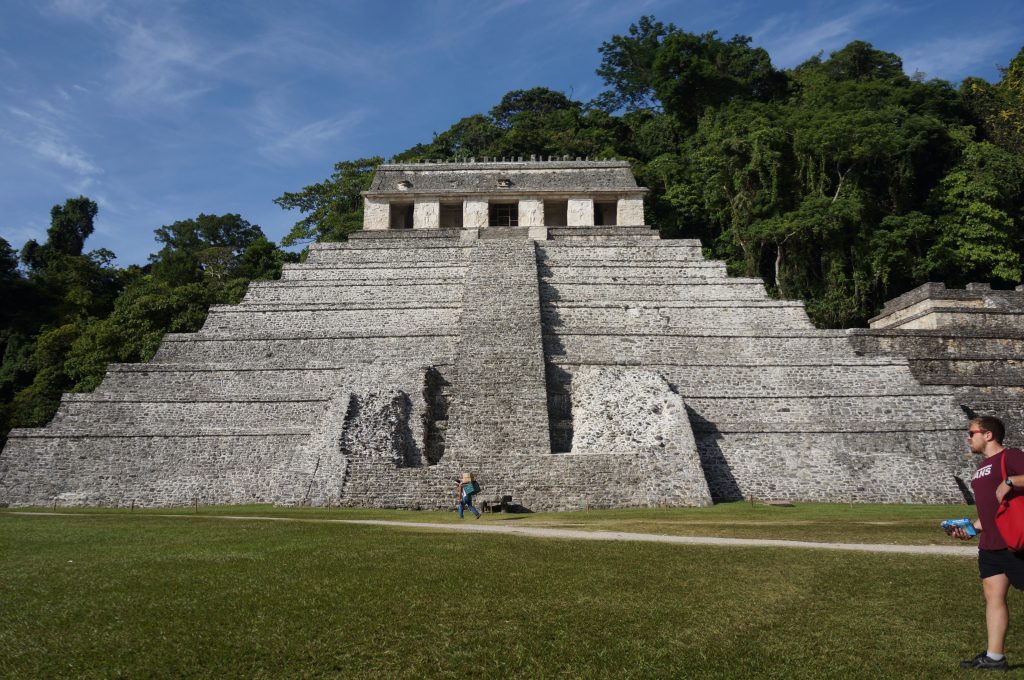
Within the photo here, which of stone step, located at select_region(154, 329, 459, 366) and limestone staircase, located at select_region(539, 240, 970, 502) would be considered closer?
limestone staircase, located at select_region(539, 240, 970, 502)

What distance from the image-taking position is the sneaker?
488cm

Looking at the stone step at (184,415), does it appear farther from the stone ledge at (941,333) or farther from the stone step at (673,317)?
the stone ledge at (941,333)

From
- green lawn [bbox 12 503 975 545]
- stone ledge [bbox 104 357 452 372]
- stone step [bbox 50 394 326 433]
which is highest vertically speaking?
stone ledge [bbox 104 357 452 372]

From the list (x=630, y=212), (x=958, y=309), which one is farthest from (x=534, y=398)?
(x=630, y=212)

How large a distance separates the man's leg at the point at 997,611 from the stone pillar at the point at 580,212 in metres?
32.7

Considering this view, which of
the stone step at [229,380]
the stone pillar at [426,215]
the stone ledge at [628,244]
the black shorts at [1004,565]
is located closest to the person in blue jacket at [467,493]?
the stone step at [229,380]

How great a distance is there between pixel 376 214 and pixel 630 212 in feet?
40.8

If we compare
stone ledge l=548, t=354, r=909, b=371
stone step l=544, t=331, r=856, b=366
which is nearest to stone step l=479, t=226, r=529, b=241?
stone step l=544, t=331, r=856, b=366

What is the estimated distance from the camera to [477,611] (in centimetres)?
620

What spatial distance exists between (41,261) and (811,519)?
2224 inches

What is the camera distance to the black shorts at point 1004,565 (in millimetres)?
4934

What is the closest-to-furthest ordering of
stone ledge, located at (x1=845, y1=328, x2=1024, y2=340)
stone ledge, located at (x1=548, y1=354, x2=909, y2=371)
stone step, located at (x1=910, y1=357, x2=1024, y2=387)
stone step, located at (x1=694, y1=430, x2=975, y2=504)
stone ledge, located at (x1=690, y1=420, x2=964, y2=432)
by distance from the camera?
1. stone step, located at (x1=694, y1=430, x2=975, y2=504)
2. stone ledge, located at (x1=690, y1=420, x2=964, y2=432)
3. stone ledge, located at (x1=548, y1=354, x2=909, y2=371)
4. stone step, located at (x1=910, y1=357, x2=1024, y2=387)
5. stone ledge, located at (x1=845, y1=328, x2=1024, y2=340)

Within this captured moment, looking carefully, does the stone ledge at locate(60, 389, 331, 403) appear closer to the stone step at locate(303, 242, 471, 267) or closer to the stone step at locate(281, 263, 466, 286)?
the stone step at locate(281, 263, 466, 286)

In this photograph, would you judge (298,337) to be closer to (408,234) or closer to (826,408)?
(408,234)
